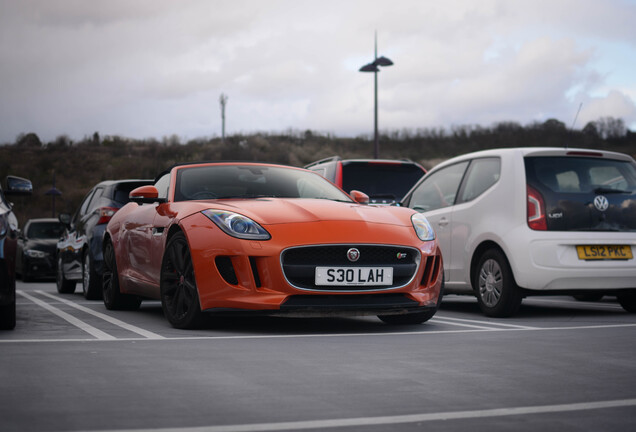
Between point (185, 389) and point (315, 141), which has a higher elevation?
point (315, 141)

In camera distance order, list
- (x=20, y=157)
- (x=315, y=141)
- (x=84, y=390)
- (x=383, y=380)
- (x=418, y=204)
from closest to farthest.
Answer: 1. (x=84, y=390)
2. (x=383, y=380)
3. (x=418, y=204)
4. (x=20, y=157)
5. (x=315, y=141)

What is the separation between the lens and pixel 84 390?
427 centimetres

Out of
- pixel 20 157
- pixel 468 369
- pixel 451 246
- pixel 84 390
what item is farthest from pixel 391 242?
pixel 20 157

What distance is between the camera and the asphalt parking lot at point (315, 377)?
374 cm

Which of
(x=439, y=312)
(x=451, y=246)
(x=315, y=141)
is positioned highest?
(x=315, y=141)

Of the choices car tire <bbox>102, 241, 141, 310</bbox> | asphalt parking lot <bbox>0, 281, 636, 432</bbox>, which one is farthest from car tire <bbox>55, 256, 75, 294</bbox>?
asphalt parking lot <bbox>0, 281, 636, 432</bbox>

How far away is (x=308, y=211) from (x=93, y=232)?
5124mm

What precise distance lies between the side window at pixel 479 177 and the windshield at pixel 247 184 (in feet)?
5.28

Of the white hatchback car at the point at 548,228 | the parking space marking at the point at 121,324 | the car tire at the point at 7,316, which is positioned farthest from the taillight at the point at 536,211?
the car tire at the point at 7,316

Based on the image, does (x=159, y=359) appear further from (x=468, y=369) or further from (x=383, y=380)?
(x=468, y=369)

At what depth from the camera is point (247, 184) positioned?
26.3 feet

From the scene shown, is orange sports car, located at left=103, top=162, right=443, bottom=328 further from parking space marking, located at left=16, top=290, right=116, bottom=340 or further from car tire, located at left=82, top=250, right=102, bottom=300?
car tire, located at left=82, top=250, right=102, bottom=300

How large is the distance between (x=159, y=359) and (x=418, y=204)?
18.7 feet

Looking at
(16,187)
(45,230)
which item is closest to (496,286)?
(16,187)
